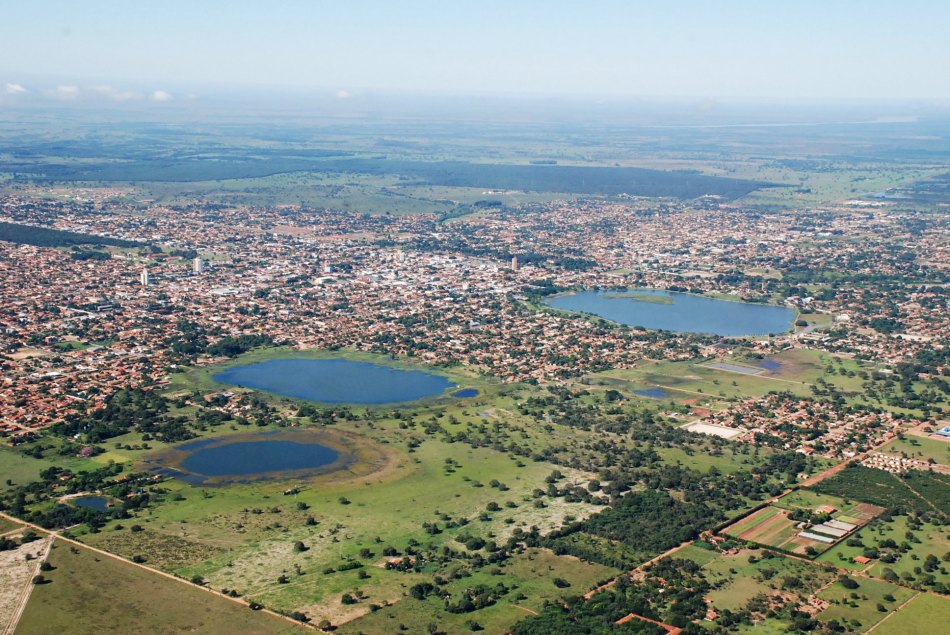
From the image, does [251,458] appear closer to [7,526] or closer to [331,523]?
[331,523]

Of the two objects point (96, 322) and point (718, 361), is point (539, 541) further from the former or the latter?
point (96, 322)

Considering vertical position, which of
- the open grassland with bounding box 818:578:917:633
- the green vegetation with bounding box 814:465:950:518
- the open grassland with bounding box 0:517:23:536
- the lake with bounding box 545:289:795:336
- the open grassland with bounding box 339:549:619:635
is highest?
the open grassland with bounding box 0:517:23:536

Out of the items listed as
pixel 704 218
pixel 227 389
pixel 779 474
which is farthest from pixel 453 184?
pixel 779 474

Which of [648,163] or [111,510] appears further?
[648,163]

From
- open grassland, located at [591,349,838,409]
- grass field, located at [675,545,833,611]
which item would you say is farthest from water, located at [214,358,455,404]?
grass field, located at [675,545,833,611]

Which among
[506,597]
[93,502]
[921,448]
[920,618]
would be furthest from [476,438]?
[920,618]

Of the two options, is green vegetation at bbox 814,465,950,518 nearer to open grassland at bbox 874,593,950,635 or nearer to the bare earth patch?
open grassland at bbox 874,593,950,635
